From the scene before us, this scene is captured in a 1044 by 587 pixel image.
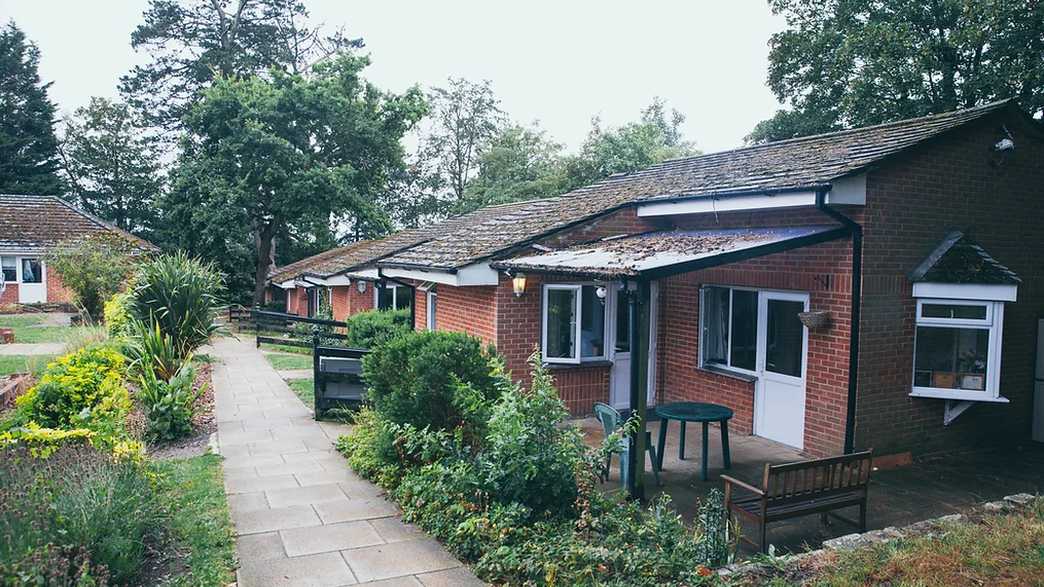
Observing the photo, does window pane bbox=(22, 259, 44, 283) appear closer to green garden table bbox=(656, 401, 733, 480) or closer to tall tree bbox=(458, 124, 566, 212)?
tall tree bbox=(458, 124, 566, 212)

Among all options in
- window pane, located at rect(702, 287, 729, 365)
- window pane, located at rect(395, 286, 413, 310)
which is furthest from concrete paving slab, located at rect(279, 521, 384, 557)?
window pane, located at rect(395, 286, 413, 310)

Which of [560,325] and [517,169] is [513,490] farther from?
[517,169]

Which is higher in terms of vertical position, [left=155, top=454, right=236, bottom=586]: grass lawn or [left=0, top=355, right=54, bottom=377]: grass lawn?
[left=0, top=355, right=54, bottom=377]: grass lawn

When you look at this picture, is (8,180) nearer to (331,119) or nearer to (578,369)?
(331,119)

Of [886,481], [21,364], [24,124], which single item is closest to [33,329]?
[21,364]

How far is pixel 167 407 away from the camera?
9.09 meters

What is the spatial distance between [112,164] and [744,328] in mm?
45597

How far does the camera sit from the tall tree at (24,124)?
40.6 meters

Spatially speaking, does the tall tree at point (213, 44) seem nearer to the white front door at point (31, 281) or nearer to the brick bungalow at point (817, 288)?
the white front door at point (31, 281)

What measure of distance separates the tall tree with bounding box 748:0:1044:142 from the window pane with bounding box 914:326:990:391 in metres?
12.3

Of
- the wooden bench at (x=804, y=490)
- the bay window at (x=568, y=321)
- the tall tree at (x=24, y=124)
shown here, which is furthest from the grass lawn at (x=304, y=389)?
the tall tree at (x=24, y=124)

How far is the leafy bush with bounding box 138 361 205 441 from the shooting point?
8.99 metres

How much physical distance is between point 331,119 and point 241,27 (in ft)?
46.1

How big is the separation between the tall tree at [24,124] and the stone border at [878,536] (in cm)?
4810
